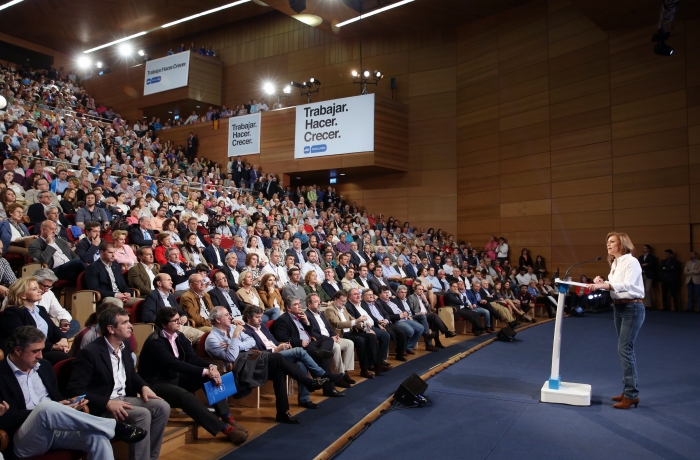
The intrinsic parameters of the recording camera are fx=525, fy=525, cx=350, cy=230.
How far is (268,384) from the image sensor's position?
14.7ft

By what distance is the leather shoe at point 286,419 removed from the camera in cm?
350

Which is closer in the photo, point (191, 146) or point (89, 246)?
point (89, 246)

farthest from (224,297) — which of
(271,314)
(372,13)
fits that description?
(372,13)

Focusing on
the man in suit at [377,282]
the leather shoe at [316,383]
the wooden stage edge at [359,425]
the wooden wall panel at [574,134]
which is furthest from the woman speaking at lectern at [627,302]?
the wooden wall panel at [574,134]

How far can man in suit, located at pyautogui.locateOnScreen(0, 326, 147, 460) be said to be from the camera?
219cm

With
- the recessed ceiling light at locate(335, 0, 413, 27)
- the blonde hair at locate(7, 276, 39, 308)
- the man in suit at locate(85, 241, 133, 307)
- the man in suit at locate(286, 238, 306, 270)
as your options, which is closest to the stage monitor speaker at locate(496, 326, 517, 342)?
the man in suit at locate(286, 238, 306, 270)

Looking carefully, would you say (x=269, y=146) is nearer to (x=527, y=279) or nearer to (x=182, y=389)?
(x=527, y=279)

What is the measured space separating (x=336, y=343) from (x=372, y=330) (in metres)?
0.73

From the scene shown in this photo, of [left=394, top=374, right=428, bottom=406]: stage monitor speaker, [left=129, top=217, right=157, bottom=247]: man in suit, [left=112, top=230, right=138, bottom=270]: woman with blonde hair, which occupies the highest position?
[left=129, top=217, right=157, bottom=247]: man in suit

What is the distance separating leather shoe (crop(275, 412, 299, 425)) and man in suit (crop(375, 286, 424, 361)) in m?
2.38

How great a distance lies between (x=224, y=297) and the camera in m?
4.75

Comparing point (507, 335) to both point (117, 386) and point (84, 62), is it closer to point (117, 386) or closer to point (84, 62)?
point (117, 386)

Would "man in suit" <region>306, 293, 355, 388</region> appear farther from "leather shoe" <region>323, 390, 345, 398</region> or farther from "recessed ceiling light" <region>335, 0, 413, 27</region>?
"recessed ceiling light" <region>335, 0, 413, 27</region>

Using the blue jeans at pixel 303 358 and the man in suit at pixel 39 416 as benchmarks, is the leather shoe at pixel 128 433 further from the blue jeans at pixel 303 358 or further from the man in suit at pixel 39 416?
the blue jeans at pixel 303 358
